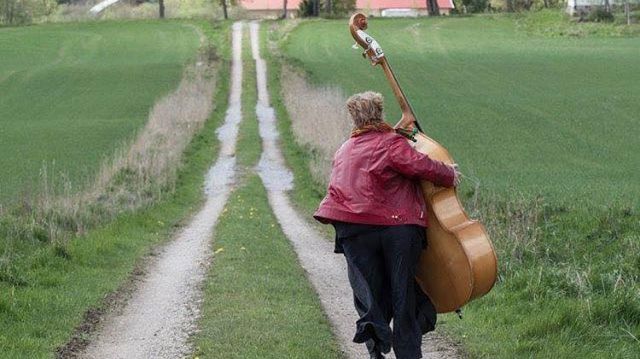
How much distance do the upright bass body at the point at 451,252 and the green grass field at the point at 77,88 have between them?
1430 cm

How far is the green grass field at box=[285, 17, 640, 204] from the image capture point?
24.6 m

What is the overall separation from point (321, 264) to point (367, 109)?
7.41 metres

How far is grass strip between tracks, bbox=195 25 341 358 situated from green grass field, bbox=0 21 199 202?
6.41 meters

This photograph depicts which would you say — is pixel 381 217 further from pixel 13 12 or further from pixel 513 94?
pixel 13 12

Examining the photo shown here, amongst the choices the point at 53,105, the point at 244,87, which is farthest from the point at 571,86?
the point at 53,105

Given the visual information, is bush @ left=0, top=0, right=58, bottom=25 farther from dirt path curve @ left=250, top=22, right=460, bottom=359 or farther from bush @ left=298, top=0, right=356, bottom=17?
dirt path curve @ left=250, top=22, right=460, bottom=359

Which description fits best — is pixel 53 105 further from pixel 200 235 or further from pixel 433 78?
pixel 200 235

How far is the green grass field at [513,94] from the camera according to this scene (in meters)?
24.6

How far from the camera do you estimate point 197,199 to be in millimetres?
24812

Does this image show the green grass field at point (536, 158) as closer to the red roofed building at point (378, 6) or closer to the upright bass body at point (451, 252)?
the upright bass body at point (451, 252)

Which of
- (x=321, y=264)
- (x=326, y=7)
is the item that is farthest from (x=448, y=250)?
(x=326, y=7)

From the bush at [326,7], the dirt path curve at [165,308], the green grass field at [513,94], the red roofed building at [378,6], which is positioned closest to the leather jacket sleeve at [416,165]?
the dirt path curve at [165,308]

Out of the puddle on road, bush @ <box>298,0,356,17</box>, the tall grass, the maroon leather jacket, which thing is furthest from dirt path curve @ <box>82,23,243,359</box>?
bush @ <box>298,0,356,17</box>

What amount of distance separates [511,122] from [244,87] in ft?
67.4
